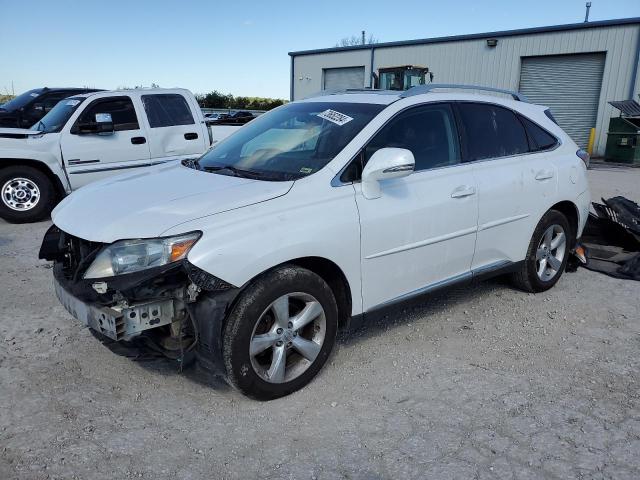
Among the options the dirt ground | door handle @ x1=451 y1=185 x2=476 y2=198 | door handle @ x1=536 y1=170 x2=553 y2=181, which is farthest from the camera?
door handle @ x1=536 y1=170 x2=553 y2=181

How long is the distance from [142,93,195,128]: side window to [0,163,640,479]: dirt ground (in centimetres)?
469

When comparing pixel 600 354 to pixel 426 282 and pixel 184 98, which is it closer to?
pixel 426 282

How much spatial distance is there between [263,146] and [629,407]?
2.83 m

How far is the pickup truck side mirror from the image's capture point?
7.71 metres

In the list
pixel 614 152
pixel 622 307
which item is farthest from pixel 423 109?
pixel 614 152

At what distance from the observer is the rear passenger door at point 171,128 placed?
27.5 ft

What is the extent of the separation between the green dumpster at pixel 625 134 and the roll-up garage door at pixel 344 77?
13408 mm

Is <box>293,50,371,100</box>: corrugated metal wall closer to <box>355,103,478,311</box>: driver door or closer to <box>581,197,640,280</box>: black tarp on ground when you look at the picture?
<box>581,197,640,280</box>: black tarp on ground

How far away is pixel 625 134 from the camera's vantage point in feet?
57.1

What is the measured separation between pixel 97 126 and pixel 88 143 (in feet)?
0.94

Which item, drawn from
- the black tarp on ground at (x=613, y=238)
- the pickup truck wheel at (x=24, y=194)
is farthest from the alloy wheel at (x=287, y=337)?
the pickup truck wheel at (x=24, y=194)

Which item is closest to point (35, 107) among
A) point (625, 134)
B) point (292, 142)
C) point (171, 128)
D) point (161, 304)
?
point (171, 128)

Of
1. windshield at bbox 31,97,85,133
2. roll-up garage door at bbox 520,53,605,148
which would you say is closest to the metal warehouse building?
roll-up garage door at bbox 520,53,605,148

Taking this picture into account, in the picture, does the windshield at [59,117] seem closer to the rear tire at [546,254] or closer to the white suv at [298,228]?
the white suv at [298,228]
